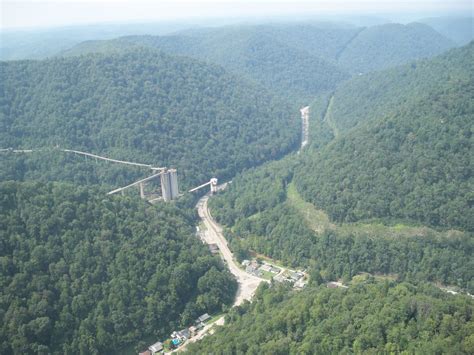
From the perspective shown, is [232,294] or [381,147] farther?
[381,147]

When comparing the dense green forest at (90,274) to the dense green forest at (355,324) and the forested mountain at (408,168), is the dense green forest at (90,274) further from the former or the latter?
the forested mountain at (408,168)

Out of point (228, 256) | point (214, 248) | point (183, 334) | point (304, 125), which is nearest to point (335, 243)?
point (228, 256)

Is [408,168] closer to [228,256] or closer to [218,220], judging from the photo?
[228,256]

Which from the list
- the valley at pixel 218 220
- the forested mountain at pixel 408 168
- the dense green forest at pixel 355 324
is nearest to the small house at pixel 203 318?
the valley at pixel 218 220

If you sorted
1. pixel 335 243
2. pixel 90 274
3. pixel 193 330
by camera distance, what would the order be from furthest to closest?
1. pixel 335 243
2. pixel 90 274
3. pixel 193 330

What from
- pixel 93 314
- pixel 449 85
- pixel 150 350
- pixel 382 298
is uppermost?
pixel 449 85

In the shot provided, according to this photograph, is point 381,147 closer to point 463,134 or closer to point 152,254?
point 463,134

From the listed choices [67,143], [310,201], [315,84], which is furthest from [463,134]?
[315,84]
